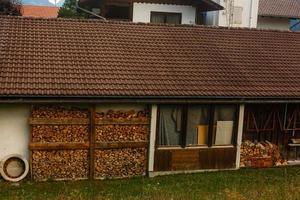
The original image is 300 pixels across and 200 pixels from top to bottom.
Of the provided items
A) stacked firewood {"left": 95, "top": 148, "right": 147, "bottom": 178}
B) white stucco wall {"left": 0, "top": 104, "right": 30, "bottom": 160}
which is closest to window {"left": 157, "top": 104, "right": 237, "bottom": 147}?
stacked firewood {"left": 95, "top": 148, "right": 147, "bottom": 178}

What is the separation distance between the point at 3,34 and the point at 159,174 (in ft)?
22.5

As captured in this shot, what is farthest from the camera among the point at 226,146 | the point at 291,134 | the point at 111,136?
the point at 291,134

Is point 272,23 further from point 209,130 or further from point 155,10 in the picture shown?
point 209,130

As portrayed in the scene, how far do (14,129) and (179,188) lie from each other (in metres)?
4.80

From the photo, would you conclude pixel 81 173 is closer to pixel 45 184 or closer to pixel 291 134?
pixel 45 184

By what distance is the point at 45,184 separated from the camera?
42.0 ft

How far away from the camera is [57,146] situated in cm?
1316

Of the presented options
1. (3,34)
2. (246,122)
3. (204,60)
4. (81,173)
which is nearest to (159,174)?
(81,173)

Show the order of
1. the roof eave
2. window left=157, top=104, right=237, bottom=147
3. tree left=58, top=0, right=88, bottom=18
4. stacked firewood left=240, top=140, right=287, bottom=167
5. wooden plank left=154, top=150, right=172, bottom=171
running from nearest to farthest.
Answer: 1. the roof eave
2. wooden plank left=154, top=150, right=172, bottom=171
3. window left=157, top=104, right=237, bottom=147
4. stacked firewood left=240, top=140, right=287, bottom=167
5. tree left=58, top=0, right=88, bottom=18

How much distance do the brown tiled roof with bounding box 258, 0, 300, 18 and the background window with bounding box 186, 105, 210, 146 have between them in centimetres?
2400

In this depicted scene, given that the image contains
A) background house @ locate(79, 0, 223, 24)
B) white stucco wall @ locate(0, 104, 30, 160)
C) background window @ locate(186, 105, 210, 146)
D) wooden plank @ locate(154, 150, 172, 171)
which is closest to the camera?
white stucco wall @ locate(0, 104, 30, 160)

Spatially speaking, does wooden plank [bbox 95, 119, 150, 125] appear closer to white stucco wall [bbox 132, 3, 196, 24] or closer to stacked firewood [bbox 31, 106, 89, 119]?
stacked firewood [bbox 31, 106, 89, 119]

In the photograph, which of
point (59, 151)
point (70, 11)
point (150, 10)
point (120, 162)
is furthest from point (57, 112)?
point (70, 11)

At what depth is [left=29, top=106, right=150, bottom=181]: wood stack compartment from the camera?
1309 centimetres
